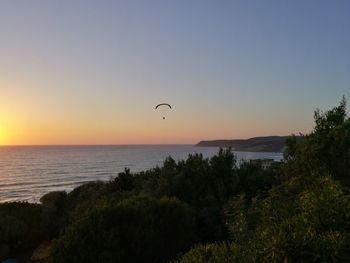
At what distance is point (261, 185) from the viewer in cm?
2175

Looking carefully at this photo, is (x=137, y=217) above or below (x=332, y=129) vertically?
below

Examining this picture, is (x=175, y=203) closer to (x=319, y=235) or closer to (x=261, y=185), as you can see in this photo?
(x=261, y=185)

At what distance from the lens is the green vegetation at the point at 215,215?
6074 mm

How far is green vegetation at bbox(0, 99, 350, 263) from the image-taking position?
607cm

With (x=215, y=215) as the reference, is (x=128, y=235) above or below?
above

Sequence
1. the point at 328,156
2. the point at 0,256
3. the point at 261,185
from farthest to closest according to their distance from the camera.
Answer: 1. the point at 261,185
2. the point at 0,256
3. the point at 328,156

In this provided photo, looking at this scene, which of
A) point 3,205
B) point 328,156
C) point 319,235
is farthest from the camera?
point 3,205

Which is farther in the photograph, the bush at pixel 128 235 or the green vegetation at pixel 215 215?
the bush at pixel 128 235

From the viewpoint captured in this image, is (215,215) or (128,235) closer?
(128,235)

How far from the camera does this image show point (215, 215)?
61.2 ft

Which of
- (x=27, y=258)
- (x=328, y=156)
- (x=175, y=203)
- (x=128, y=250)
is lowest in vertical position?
(x=27, y=258)

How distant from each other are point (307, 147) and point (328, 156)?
30.5 inches

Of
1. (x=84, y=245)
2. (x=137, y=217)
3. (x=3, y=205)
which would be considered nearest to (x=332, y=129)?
(x=137, y=217)

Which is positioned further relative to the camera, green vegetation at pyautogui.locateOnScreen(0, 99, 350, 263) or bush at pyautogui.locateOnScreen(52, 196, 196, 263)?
bush at pyautogui.locateOnScreen(52, 196, 196, 263)
